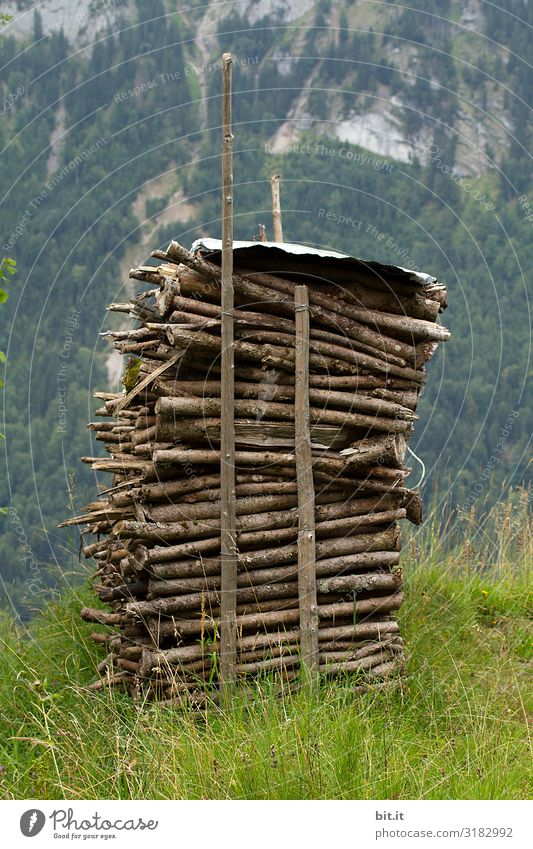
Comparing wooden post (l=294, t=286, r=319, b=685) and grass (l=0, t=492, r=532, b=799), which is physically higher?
wooden post (l=294, t=286, r=319, b=685)

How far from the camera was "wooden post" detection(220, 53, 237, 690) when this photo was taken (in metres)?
7.49

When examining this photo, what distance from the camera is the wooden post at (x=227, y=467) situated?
7492mm

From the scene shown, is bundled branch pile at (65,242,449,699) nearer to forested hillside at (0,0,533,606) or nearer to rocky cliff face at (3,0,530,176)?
forested hillside at (0,0,533,606)

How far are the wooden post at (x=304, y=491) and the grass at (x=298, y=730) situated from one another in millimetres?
420

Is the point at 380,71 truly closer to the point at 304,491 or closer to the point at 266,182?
the point at 266,182

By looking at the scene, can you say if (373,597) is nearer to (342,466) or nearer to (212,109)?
(342,466)

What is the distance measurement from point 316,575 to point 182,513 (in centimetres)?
108

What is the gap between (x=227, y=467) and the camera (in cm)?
754

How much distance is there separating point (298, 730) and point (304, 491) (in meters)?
1.87

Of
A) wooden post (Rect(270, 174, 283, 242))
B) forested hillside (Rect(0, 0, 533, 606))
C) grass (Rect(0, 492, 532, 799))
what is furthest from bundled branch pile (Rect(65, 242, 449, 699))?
forested hillside (Rect(0, 0, 533, 606))

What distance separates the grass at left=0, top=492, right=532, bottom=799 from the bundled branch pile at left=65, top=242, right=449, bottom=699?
40 centimetres

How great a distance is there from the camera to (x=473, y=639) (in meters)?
10.0

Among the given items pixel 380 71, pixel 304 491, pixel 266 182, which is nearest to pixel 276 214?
pixel 304 491
